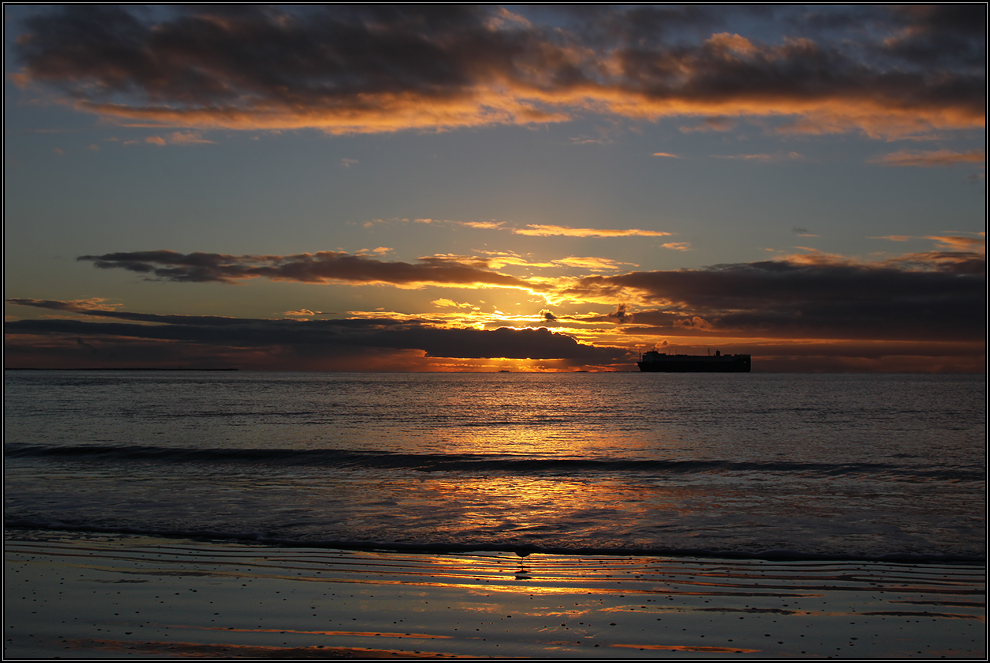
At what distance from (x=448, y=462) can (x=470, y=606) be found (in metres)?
19.3

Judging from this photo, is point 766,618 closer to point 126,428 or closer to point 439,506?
point 439,506

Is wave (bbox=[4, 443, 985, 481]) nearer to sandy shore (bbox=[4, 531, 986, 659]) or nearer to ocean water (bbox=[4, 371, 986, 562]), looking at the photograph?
ocean water (bbox=[4, 371, 986, 562])

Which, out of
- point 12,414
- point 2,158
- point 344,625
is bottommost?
point 12,414

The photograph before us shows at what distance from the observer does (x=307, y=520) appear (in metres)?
14.6

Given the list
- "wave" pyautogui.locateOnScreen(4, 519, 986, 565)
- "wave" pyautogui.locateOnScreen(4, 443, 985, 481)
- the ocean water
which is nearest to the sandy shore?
"wave" pyautogui.locateOnScreen(4, 519, 986, 565)

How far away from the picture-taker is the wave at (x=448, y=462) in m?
24.7

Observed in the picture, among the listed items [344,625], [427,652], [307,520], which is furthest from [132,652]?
[307,520]

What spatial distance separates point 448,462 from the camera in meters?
27.7

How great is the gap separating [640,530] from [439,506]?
5818 mm

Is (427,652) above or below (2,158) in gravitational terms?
below

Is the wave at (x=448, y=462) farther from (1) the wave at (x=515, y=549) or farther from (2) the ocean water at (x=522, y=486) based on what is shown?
(1) the wave at (x=515, y=549)

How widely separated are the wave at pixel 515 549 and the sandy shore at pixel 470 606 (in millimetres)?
396

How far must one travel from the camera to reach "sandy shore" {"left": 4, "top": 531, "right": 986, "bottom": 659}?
23.7ft

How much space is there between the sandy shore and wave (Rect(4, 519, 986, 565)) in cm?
40
